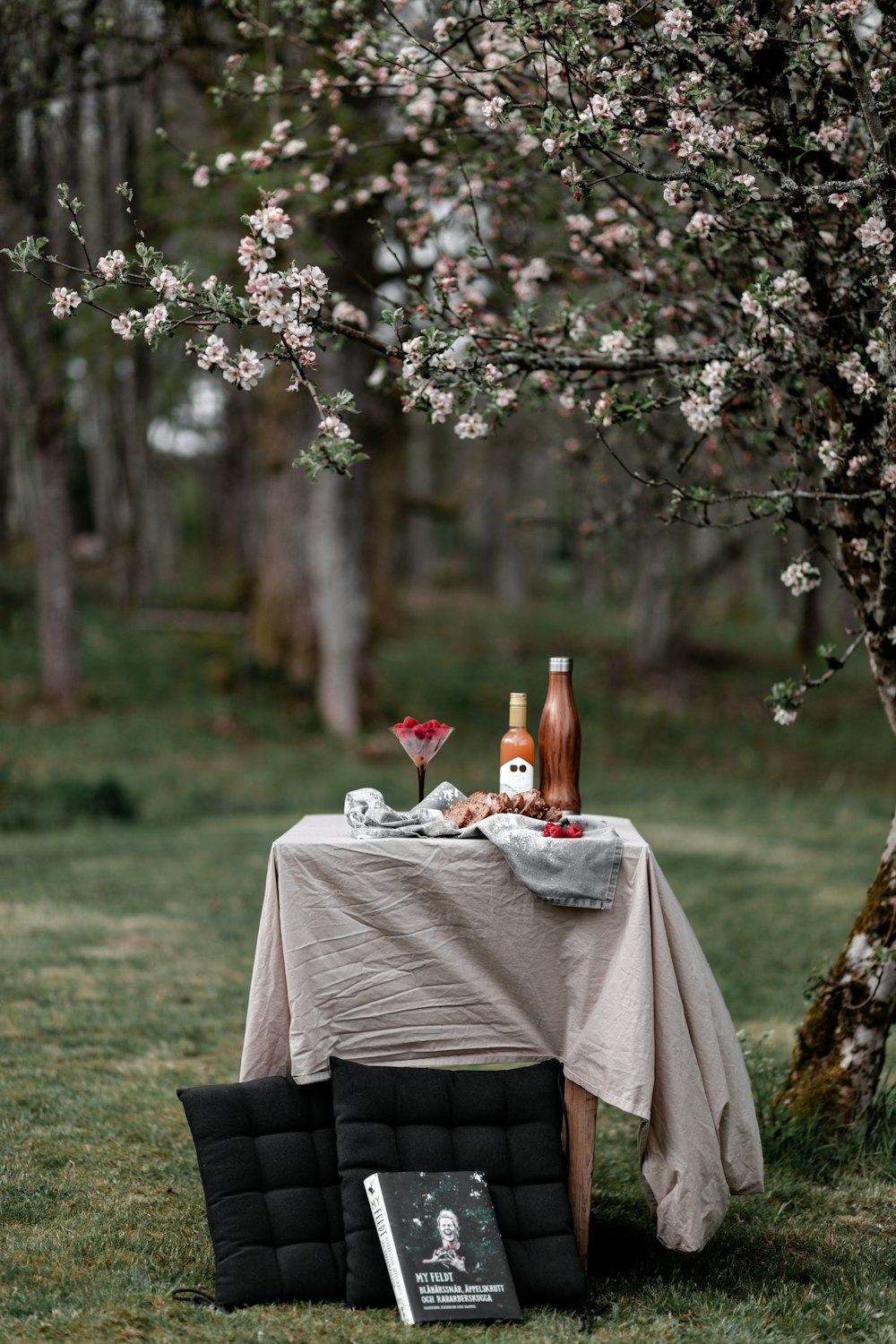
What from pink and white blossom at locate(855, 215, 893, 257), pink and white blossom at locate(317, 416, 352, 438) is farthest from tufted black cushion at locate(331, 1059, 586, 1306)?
pink and white blossom at locate(855, 215, 893, 257)

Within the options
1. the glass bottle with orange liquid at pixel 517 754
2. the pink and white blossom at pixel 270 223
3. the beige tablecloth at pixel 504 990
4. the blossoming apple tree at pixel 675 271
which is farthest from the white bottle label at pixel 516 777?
the pink and white blossom at pixel 270 223

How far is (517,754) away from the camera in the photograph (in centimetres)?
409

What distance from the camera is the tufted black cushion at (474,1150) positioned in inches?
141

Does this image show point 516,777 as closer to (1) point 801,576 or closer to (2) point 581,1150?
Answer: (2) point 581,1150

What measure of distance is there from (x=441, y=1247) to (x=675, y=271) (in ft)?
12.6

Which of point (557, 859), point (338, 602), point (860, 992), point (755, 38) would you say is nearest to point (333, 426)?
point (557, 859)

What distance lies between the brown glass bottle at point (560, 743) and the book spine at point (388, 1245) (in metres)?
1.15

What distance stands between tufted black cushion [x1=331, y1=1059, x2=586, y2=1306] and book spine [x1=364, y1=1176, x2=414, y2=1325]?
0.15 ft

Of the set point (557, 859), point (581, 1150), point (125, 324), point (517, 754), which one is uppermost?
point (125, 324)

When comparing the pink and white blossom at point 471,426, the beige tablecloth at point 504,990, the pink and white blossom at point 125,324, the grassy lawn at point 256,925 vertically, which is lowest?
the grassy lawn at point 256,925

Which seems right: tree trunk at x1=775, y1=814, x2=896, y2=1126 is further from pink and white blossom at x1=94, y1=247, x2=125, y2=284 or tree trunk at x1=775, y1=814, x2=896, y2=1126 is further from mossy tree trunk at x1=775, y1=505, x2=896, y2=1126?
pink and white blossom at x1=94, y1=247, x2=125, y2=284

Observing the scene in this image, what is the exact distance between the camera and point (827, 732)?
18.0m

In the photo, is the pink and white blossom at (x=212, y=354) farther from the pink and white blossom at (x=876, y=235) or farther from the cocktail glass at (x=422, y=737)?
the pink and white blossom at (x=876, y=235)

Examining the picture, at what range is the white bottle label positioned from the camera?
4051 mm
